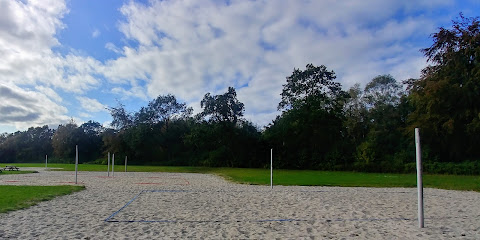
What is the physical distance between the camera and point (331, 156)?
37812 mm

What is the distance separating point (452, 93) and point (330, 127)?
13.4 m

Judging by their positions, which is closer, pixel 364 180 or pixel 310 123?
pixel 364 180

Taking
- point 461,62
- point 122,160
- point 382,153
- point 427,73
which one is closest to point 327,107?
point 382,153

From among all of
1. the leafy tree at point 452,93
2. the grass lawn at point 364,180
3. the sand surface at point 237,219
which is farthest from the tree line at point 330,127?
the sand surface at point 237,219

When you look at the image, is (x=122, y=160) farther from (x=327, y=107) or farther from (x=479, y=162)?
(x=479, y=162)

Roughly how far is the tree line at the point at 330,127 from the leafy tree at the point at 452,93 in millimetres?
83

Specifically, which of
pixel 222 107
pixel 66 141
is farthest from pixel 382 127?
pixel 66 141

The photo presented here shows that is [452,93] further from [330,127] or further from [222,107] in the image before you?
[222,107]

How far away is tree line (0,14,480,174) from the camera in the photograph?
2988cm

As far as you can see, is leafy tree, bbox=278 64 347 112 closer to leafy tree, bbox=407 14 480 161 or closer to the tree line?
the tree line

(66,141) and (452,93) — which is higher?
(452,93)

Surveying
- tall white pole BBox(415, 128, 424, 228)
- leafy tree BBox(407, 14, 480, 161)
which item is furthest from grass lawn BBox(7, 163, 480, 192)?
tall white pole BBox(415, 128, 424, 228)

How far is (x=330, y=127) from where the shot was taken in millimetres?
39625

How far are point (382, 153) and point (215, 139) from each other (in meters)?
19.3
